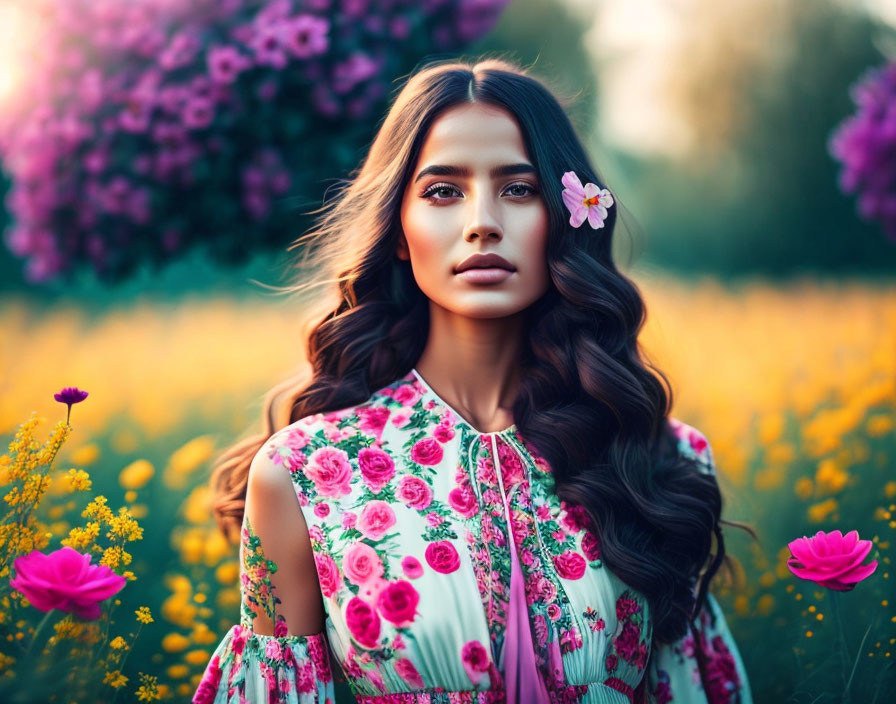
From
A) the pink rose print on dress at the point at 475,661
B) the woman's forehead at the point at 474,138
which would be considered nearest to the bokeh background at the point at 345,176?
the woman's forehead at the point at 474,138

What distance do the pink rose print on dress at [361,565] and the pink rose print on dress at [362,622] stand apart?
0.04 meters

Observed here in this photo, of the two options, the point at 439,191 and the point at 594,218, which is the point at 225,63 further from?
the point at 594,218

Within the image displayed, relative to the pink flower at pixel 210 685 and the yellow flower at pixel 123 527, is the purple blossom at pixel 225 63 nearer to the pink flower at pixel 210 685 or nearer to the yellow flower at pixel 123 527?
the yellow flower at pixel 123 527

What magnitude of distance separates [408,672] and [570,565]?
15.5 inches

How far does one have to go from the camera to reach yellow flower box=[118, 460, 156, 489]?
2145 millimetres

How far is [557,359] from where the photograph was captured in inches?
77.4

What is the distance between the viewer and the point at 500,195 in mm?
1801

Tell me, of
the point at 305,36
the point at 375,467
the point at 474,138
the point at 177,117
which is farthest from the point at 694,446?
the point at 177,117

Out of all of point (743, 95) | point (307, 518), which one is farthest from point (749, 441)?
point (307, 518)

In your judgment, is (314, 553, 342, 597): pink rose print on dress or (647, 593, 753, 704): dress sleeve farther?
(647, 593, 753, 704): dress sleeve

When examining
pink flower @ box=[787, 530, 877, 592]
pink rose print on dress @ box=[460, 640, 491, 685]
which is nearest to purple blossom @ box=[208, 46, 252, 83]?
pink rose print on dress @ box=[460, 640, 491, 685]

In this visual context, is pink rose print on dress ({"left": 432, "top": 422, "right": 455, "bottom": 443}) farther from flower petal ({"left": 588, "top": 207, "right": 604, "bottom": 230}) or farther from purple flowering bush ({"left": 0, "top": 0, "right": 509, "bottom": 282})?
purple flowering bush ({"left": 0, "top": 0, "right": 509, "bottom": 282})

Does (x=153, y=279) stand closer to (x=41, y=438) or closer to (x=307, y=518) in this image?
(x=41, y=438)

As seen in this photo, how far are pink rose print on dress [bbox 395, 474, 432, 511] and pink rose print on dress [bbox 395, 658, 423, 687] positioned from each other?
0.30 metres
